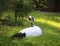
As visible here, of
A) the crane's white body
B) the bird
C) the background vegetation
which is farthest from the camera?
the crane's white body

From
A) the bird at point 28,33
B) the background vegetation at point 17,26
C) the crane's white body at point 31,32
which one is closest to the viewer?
the background vegetation at point 17,26

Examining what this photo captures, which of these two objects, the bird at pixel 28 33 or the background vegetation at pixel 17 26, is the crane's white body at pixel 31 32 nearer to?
the bird at pixel 28 33

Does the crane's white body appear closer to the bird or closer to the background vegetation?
the bird

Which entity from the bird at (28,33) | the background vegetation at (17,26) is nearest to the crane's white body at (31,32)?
the bird at (28,33)

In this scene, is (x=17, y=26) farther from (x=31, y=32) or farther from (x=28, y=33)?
(x=28, y=33)

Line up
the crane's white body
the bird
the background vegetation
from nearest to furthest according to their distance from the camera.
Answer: the background vegetation
the bird
the crane's white body

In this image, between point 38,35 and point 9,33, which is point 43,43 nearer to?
point 38,35

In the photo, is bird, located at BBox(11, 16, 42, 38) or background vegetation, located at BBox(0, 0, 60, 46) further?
bird, located at BBox(11, 16, 42, 38)

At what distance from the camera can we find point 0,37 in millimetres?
8375

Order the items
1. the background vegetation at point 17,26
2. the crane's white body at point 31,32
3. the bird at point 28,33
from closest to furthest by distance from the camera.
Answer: the background vegetation at point 17,26, the bird at point 28,33, the crane's white body at point 31,32

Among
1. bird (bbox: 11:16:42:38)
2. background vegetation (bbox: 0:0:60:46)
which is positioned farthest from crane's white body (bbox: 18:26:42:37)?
background vegetation (bbox: 0:0:60:46)

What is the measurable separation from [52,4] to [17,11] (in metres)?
9.32

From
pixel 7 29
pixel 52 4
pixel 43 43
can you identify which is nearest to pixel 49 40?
pixel 43 43

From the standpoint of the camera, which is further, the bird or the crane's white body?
the crane's white body
